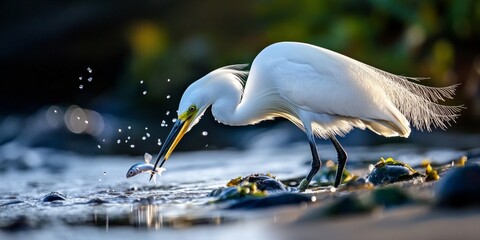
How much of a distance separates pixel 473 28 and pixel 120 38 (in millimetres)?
8455

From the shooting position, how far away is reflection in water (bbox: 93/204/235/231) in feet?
19.6

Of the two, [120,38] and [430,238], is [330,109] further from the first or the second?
[120,38]

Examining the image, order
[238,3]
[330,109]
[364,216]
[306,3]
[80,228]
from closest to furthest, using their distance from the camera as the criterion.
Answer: [364,216] < [80,228] < [330,109] < [306,3] < [238,3]

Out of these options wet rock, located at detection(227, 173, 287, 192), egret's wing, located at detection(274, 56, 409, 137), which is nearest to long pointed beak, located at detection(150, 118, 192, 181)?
wet rock, located at detection(227, 173, 287, 192)

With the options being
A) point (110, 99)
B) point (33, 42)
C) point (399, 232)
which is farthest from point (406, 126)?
point (33, 42)

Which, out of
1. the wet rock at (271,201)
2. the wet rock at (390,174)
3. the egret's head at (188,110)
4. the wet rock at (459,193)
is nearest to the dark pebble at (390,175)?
the wet rock at (390,174)

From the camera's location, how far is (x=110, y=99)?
1802 centimetres

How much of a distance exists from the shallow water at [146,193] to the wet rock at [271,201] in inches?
4.1

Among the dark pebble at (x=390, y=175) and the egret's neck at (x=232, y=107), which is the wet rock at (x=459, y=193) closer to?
the dark pebble at (x=390, y=175)

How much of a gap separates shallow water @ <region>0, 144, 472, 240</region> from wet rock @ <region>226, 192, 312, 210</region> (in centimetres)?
10

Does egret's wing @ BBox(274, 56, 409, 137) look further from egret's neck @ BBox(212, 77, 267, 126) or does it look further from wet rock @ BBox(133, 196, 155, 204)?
wet rock @ BBox(133, 196, 155, 204)

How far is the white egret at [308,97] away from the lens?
8.15 metres

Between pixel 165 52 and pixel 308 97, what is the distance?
10969mm

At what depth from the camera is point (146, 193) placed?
8.51 metres
